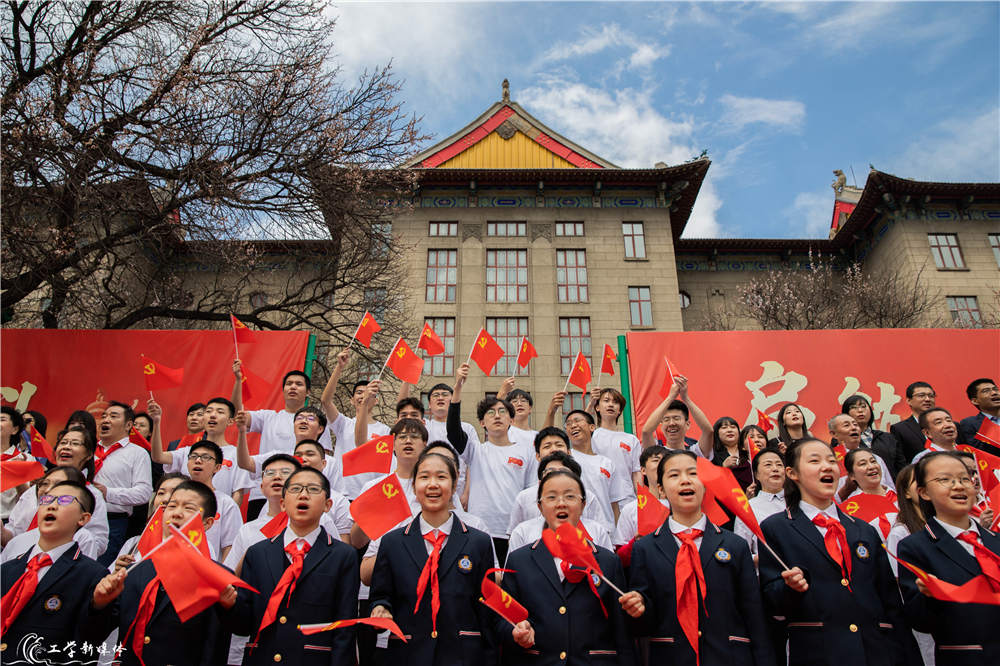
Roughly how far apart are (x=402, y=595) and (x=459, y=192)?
66.3 feet

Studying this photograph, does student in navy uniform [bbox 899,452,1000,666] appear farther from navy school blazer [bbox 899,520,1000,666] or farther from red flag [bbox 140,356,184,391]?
red flag [bbox 140,356,184,391]

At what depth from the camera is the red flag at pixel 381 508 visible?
3.21 meters

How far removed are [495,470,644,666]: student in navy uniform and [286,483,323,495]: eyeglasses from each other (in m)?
1.10

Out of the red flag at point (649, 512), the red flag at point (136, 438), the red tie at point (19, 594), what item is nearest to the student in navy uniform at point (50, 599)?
the red tie at point (19, 594)

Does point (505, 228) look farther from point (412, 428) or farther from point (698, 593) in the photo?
point (698, 593)

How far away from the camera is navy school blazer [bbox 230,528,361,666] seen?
2.69m

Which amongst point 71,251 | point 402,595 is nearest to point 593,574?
point 402,595

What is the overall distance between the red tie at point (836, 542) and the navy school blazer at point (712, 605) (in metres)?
0.40

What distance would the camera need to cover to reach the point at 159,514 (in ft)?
10.4

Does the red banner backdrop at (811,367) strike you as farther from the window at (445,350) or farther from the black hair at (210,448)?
the window at (445,350)

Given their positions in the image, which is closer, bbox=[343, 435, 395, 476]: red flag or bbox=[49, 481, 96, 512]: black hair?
bbox=[49, 481, 96, 512]: black hair

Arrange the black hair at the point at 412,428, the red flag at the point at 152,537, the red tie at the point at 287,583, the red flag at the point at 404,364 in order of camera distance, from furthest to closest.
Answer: the red flag at the point at 404,364 < the black hair at the point at 412,428 < the red flag at the point at 152,537 < the red tie at the point at 287,583

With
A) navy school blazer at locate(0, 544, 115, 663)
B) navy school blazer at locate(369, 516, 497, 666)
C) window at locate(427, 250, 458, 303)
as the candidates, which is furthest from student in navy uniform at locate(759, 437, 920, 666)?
window at locate(427, 250, 458, 303)

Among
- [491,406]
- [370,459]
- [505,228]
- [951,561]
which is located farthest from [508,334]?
[951,561]
